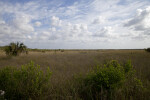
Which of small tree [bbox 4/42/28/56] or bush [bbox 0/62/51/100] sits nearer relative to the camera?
bush [bbox 0/62/51/100]

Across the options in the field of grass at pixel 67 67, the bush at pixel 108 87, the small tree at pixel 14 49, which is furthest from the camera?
the small tree at pixel 14 49

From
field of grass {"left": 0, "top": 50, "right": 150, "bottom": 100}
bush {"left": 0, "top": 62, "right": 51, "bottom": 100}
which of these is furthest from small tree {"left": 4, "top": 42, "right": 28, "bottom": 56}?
bush {"left": 0, "top": 62, "right": 51, "bottom": 100}

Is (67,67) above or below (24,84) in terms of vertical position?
below

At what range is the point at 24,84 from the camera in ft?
10.1

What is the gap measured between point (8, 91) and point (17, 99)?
1.42 ft

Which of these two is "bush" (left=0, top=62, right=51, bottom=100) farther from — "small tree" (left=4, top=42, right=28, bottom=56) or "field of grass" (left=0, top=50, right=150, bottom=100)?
"small tree" (left=4, top=42, right=28, bottom=56)

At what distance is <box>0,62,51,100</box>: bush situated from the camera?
2887 mm

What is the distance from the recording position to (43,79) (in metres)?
3.23

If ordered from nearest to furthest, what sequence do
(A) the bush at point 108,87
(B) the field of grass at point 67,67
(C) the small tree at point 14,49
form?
(A) the bush at point 108,87 → (B) the field of grass at point 67,67 → (C) the small tree at point 14,49

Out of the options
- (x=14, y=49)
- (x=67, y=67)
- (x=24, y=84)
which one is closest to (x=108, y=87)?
(x=24, y=84)

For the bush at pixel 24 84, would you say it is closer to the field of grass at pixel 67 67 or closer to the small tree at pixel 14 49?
the field of grass at pixel 67 67

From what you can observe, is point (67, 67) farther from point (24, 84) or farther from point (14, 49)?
point (14, 49)

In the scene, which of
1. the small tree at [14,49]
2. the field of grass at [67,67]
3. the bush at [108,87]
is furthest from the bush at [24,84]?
the small tree at [14,49]

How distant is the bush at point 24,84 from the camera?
289cm
